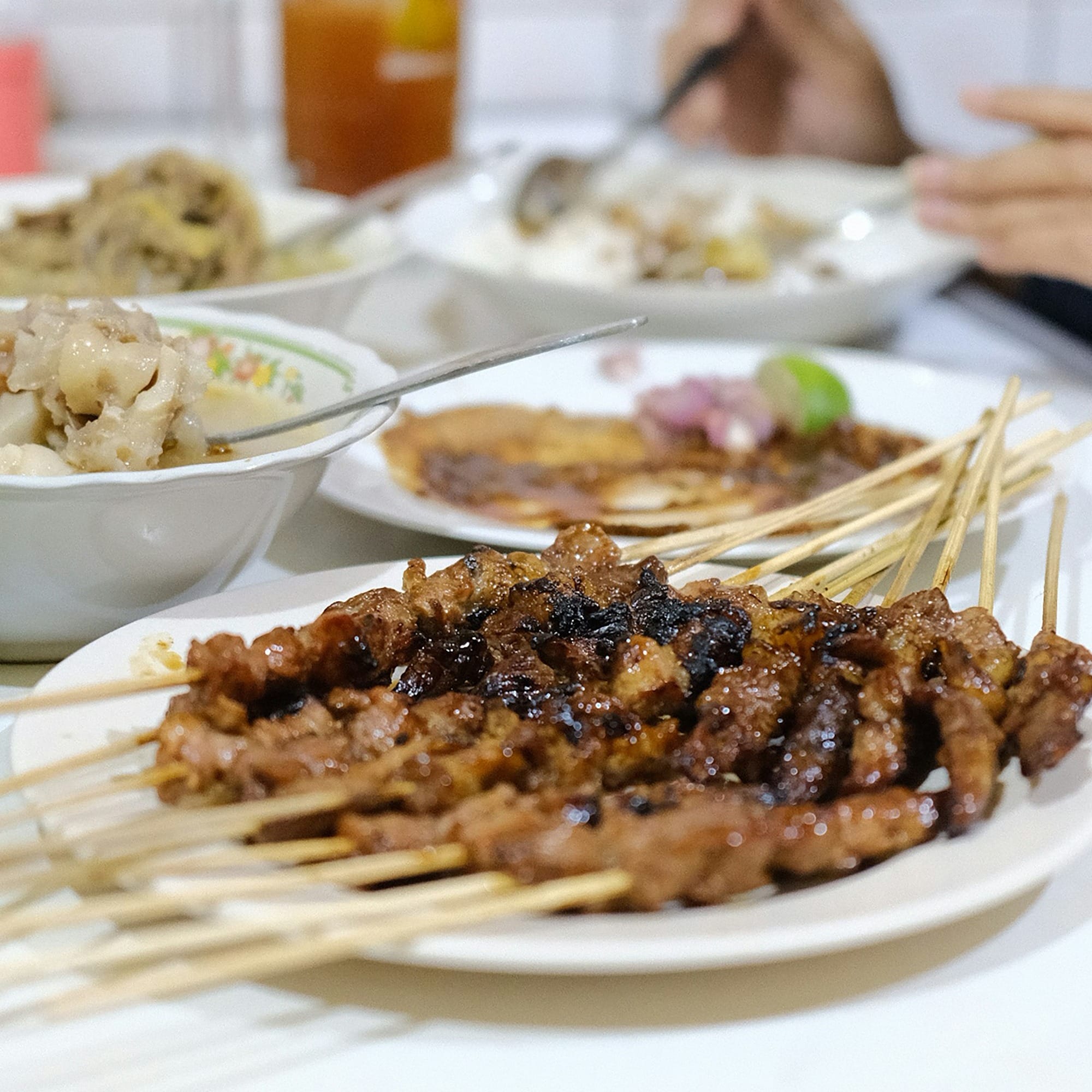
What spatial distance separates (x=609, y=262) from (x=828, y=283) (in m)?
0.62

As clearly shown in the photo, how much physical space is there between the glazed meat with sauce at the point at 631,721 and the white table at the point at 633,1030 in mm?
100

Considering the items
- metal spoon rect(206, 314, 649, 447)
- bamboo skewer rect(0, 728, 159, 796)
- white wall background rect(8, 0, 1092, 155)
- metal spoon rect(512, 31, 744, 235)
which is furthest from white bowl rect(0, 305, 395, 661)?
white wall background rect(8, 0, 1092, 155)

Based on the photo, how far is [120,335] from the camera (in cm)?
162

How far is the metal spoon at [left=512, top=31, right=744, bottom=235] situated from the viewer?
13.1 feet

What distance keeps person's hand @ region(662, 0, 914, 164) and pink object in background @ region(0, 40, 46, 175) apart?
2414mm

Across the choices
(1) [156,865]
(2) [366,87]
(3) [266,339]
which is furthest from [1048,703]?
(2) [366,87]

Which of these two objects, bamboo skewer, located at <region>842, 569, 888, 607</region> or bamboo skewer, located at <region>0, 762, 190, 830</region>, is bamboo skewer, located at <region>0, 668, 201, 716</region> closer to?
bamboo skewer, located at <region>0, 762, 190, 830</region>

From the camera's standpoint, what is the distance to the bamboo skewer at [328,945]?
3.20 ft

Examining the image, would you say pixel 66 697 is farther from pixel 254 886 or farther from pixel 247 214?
pixel 247 214

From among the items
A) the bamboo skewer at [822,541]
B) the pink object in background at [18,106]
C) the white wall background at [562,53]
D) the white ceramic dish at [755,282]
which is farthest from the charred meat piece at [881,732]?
the white wall background at [562,53]

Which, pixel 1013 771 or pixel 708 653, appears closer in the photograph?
pixel 1013 771

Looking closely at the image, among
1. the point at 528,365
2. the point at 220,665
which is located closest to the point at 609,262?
the point at 528,365

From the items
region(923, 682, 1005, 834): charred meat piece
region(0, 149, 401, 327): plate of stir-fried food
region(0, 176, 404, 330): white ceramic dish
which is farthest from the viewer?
region(0, 149, 401, 327): plate of stir-fried food

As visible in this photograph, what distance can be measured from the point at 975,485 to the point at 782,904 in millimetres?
952
